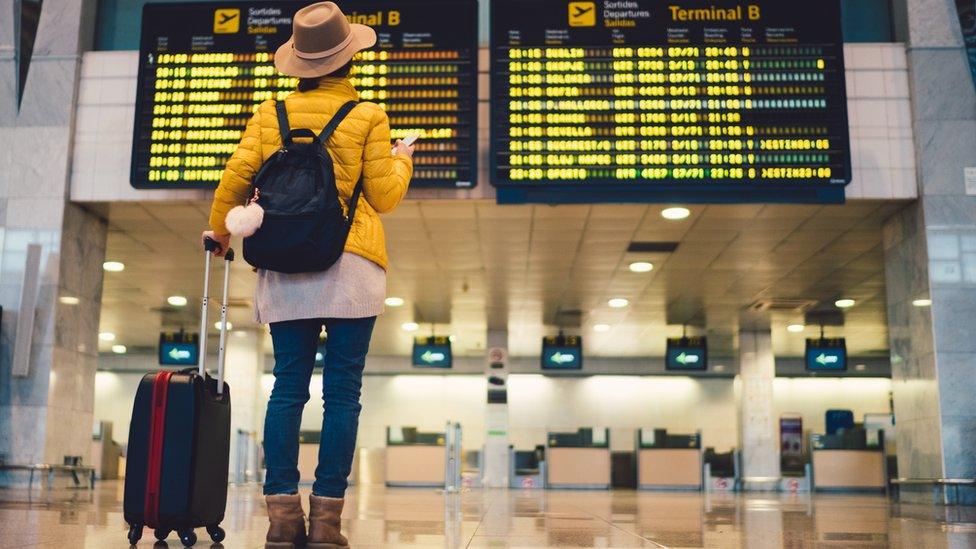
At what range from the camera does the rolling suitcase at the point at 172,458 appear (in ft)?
9.73

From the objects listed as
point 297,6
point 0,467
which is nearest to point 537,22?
point 297,6

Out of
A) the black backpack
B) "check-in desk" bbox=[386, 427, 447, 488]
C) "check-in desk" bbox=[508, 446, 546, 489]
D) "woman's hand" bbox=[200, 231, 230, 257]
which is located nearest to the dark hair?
the black backpack

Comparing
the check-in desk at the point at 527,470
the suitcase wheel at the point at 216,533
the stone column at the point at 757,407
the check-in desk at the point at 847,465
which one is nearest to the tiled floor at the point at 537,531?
the suitcase wheel at the point at 216,533

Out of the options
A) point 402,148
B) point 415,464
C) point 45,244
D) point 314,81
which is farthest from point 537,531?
point 415,464

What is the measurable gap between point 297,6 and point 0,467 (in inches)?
189

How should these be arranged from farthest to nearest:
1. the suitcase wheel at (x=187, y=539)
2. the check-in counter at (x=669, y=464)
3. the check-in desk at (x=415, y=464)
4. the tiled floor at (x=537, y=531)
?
the check-in desk at (x=415, y=464)
the check-in counter at (x=669, y=464)
the tiled floor at (x=537, y=531)
the suitcase wheel at (x=187, y=539)

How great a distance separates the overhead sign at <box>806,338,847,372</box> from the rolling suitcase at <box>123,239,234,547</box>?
1451 centimetres

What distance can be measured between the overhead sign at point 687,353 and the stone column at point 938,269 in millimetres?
7917

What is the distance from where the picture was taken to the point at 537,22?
7992 millimetres

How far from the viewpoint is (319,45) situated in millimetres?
3145

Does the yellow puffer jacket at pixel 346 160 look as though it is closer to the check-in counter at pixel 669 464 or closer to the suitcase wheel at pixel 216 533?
the suitcase wheel at pixel 216 533

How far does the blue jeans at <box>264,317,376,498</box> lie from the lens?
2844 mm

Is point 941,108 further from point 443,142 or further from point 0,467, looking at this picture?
point 0,467

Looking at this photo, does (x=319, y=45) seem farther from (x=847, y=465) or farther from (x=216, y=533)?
(x=847, y=465)
